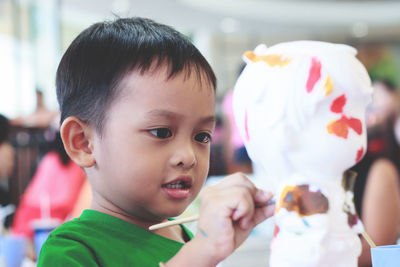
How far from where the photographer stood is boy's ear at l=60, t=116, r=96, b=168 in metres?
0.75

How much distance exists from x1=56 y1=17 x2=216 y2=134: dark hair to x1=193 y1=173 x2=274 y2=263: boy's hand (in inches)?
8.8

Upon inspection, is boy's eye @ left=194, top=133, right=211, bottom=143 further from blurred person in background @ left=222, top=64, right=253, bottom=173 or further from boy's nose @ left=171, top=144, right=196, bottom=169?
blurred person in background @ left=222, top=64, right=253, bottom=173

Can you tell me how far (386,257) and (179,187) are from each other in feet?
0.98

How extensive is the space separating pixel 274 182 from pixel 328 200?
0.21 ft

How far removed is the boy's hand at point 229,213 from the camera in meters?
0.54

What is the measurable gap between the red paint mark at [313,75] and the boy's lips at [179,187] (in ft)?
0.91

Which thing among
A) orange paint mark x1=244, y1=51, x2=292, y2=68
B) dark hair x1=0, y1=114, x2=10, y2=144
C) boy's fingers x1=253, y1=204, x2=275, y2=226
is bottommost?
dark hair x1=0, y1=114, x2=10, y2=144

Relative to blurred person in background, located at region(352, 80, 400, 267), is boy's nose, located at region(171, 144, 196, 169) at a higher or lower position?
higher

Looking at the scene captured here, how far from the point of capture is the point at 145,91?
694mm

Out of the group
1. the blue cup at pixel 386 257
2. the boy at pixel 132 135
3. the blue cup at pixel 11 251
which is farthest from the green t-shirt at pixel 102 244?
the blue cup at pixel 11 251

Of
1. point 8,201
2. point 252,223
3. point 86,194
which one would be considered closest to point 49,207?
point 8,201

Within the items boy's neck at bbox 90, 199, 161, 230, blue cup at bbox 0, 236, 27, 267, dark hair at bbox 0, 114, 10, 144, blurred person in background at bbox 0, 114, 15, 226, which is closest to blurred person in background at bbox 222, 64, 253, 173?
blurred person in background at bbox 0, 114, 15, 226

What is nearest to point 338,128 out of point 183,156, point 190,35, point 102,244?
point 183,156

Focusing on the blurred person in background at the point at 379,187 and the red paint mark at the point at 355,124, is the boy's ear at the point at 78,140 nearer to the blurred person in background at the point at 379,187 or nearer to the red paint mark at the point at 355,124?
the red paint mark at the point at 355,124
